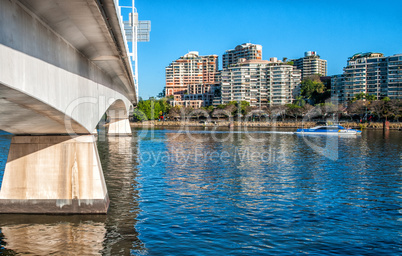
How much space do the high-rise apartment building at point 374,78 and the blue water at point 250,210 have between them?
137127 millimetres

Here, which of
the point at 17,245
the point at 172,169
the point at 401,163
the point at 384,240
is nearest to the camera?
the point at 17,245

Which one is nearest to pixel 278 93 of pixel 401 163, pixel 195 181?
pixel 401 163

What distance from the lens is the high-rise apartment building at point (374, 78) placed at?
159750mm

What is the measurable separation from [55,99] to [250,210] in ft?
39.7

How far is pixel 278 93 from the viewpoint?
19450 centimetres

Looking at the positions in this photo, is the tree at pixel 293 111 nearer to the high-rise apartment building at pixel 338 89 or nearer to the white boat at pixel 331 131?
the high-rise apartment building at pixel 338 89

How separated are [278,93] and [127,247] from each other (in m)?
185

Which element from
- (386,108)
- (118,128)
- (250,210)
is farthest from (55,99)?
(386,108)

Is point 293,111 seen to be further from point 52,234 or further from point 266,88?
point 52,234

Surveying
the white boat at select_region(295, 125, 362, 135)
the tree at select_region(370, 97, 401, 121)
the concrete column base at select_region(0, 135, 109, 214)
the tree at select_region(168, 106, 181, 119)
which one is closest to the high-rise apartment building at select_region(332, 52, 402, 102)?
the tree at select_region(370, 97, 401, 121)

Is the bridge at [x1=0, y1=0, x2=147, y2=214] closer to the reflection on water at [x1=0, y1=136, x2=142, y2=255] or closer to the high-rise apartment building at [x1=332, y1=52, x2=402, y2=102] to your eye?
the reflection on water at [x1=0, y1=136, x2=142, y2=255]

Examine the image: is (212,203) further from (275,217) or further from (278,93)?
(278,93)

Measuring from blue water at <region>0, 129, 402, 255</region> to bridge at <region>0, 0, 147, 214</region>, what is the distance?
5.01 feet

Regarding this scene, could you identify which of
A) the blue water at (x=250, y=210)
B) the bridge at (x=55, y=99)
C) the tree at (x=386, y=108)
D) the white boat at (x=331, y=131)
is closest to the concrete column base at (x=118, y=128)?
the white boat at (x=331, y=131)
